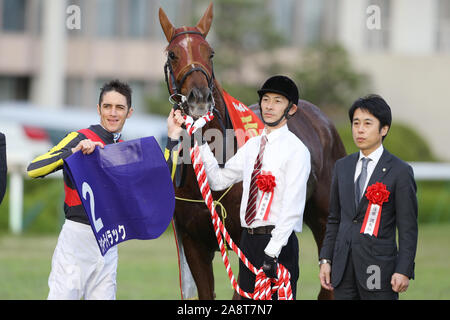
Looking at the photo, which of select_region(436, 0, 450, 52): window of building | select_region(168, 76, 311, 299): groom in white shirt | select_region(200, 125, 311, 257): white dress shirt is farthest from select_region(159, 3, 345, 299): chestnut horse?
select_region(436, 0, 450, 52): window of building

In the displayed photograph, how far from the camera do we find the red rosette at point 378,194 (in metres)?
4.25

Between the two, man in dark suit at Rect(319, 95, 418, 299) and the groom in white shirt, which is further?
the groom in white shirt

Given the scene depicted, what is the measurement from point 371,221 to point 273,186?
1.81 ft

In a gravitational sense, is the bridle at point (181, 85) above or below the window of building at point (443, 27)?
below

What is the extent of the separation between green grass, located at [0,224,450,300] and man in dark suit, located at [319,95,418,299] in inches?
141

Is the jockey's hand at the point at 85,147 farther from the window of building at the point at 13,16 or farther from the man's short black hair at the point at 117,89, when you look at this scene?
the window of building at the point at 13,16

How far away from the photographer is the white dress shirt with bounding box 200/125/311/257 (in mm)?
4344

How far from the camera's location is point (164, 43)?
25.0 meters

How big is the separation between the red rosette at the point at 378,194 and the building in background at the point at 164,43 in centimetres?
1812

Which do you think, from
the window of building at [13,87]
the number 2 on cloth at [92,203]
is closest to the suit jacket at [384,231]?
the number 2 on cloth at [92,203]

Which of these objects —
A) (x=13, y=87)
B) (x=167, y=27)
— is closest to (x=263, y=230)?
(x=167, y=27)

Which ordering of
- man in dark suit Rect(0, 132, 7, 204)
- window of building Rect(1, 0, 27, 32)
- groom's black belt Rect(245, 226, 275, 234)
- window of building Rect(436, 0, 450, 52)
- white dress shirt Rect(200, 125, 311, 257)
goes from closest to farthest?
man in dark suit Rect(0, 132, 7, 204) → white dress shirt Rect(200, 125, 311, 257) → groom's black belt Rect(245, 226, 275, 234) → window of building Rect(436, 0, 450, 52) → window of building Rect(1, 0, 27, 32)

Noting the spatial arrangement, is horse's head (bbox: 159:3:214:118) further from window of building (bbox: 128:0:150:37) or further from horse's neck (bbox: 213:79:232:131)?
window of building (bbox: 128:0:150:37)

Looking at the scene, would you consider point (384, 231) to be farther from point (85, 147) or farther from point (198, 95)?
point (85, 147)
